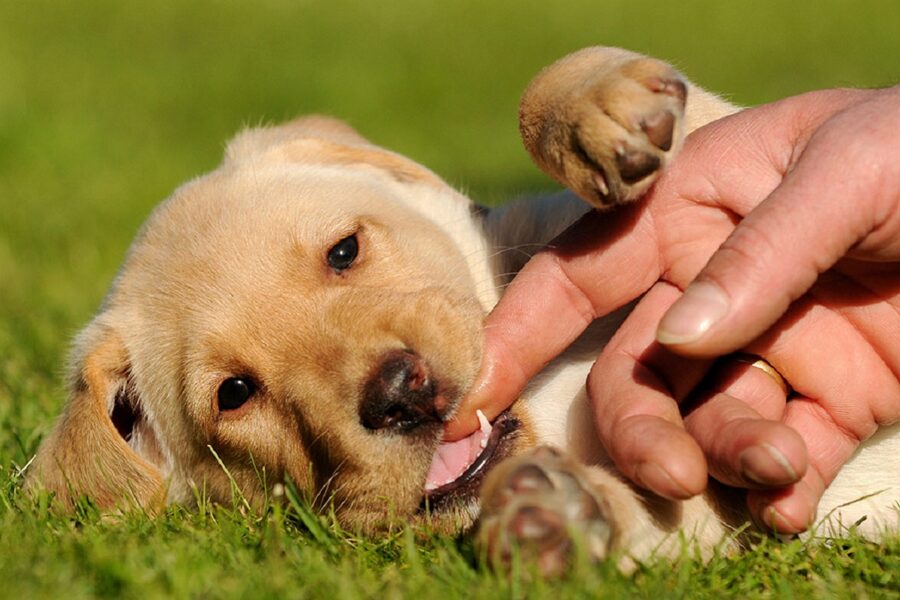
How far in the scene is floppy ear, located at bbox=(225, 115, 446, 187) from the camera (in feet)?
15.1

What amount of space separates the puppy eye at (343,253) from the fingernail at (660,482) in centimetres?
144

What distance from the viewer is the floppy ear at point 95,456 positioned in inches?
145

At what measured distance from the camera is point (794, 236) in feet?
8.87

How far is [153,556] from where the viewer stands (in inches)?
107

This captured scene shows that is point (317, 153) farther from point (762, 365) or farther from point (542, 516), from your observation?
point (542, 516)

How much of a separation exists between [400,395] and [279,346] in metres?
0.55

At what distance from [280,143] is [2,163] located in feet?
24.0

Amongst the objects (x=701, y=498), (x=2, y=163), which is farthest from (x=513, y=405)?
(x=2, y=163)

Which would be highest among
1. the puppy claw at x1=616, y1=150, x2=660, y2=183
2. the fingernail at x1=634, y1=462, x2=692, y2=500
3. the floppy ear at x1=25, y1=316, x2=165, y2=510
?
the puppy claw at x1=616, y1=150, x2=660, y2=183

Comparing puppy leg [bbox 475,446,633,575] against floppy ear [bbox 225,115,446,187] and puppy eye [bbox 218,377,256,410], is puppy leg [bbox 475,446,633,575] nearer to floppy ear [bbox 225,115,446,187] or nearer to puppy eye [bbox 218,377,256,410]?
puppy eye [bbox 218,377,256,410]

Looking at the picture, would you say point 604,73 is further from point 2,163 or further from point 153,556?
point 2,163

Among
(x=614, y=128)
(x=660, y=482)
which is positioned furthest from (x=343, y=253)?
(x=660, y=482)

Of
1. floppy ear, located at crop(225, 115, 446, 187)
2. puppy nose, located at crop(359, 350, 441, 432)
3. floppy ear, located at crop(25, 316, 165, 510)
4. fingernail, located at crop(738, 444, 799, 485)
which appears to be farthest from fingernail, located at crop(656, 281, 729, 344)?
floppy ear, located at crop(225, 115, 446, 187)

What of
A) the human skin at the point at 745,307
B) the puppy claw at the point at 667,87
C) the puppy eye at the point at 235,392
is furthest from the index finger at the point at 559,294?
the puppy eye at the point at 235,392
